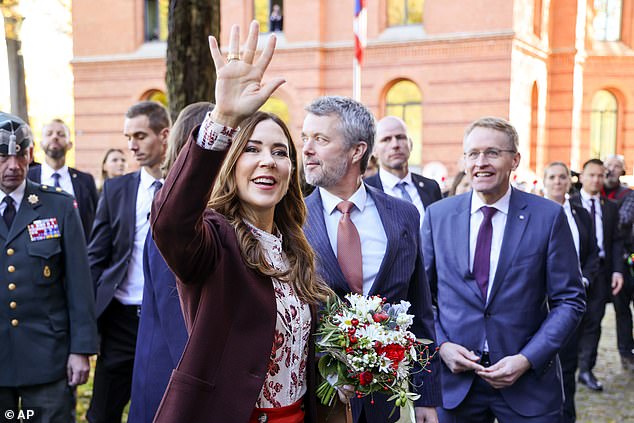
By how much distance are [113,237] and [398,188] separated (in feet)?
9.16

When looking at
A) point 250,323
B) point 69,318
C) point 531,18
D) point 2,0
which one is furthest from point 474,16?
point 250,323

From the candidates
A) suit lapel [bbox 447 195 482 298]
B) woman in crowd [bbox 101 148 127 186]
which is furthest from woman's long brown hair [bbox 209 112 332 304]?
woman in crowd [bbox 101 148 127 186]

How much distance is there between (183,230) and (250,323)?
458 mm

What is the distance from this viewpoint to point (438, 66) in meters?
17.9

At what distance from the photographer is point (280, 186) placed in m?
2.26

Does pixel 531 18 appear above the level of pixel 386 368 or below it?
above

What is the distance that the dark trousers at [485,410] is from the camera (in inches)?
141

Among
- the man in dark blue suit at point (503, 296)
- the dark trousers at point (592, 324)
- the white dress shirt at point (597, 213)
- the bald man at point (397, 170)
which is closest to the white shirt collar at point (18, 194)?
the man in dark blue suit at point (503, 296)

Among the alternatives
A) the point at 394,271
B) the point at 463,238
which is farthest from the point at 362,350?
the point at 463,238

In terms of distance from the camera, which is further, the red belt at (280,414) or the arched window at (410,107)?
the arched window at (410,107)

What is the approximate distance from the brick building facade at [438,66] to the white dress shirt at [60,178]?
39.6ft

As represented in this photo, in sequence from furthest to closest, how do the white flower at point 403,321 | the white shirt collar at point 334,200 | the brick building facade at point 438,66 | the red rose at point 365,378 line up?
the brick building facade at point 438,66 → the white shirt collar at point 334,200 → the white flower at point 403,321 → the red rose at point 365,378

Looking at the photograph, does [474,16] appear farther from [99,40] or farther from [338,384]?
[338,384]

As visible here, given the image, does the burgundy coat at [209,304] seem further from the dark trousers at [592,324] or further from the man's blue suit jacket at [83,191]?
the dark trousers at [592,324]
